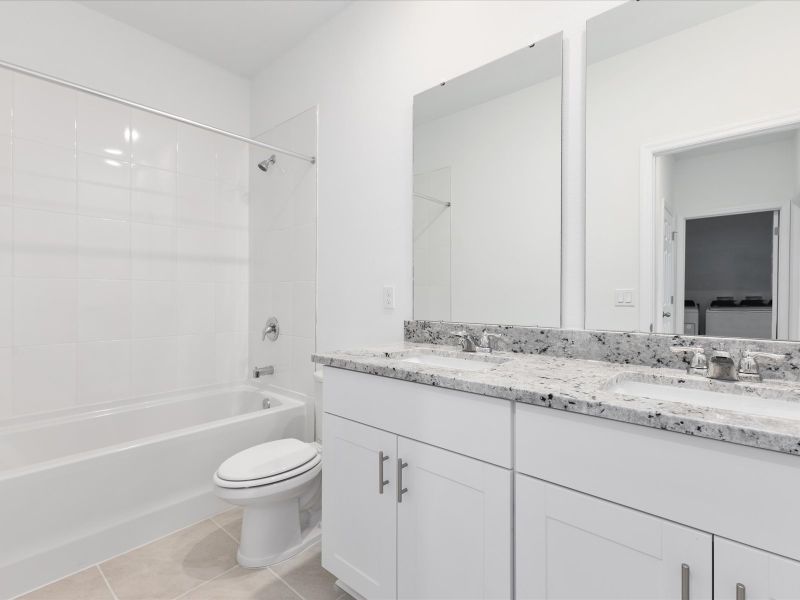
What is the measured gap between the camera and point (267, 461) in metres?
1.64

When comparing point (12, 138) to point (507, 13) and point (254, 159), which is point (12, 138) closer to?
point (254, 159)

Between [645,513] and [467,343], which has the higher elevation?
[467,343]

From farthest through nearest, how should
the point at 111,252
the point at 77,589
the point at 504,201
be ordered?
the point at 111,252
the point at 504,201
the point at 77,589

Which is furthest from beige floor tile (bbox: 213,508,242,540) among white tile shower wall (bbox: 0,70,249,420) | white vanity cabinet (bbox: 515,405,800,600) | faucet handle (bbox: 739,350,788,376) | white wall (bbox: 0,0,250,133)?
white wall (bbox: 0,0,250,133)

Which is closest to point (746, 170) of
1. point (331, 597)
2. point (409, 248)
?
point (409, 248)

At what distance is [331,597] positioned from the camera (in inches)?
56.9

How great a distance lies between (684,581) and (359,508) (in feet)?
2.81

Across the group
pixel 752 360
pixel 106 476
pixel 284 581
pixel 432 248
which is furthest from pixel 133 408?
pixel 752 360

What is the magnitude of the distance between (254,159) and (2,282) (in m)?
1.47

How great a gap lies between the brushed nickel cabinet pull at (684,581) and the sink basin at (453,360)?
28.2 inches

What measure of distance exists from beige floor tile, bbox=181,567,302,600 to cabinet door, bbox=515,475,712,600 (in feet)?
3.20

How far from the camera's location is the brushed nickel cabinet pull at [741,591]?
66 centimetres

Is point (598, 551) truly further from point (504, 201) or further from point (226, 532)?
point (226, 532)

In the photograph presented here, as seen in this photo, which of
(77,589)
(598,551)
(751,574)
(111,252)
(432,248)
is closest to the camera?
(751,574)
